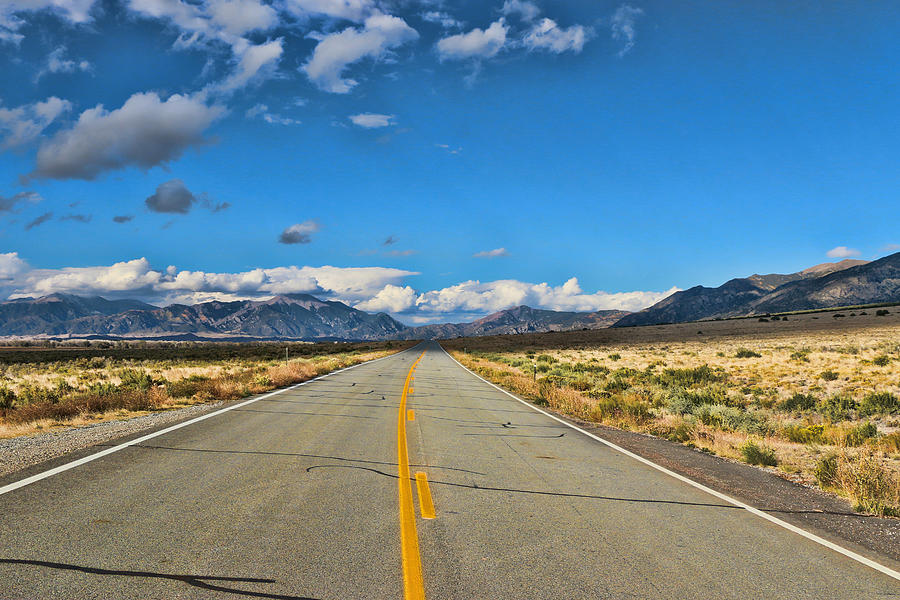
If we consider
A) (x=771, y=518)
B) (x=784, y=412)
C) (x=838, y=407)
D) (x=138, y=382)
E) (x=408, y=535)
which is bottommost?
(x=784, y=412)

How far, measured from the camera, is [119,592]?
3.58 meters

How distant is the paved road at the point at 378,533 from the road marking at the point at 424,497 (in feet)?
0.30

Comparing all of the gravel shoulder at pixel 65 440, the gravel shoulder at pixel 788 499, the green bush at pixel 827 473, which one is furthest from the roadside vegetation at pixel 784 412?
the gravel shoulder at pixel 65 440

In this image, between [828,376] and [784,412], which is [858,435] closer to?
[784,412]

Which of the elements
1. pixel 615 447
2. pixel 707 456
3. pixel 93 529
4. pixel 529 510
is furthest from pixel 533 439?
pixel 93 529

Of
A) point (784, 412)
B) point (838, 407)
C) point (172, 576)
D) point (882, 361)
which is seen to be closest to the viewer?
point (172, 576)

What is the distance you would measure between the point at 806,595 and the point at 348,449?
656 centimetres

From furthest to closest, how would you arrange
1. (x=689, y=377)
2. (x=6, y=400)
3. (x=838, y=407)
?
(x=689, y=377)
(x=838, y=407)
(x=6, y=400)

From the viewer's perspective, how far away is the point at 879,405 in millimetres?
16078

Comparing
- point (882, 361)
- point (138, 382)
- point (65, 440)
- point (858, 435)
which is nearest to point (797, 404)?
point (858, 435)

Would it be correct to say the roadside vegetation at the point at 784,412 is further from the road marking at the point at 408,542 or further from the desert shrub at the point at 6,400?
the desert shrub at the point at 6,400

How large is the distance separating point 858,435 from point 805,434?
1.02m

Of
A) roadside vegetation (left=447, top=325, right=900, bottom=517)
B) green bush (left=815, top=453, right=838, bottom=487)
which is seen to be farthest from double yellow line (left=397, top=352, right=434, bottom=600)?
green bush (left=815, top=453, right=838, bottom=487)

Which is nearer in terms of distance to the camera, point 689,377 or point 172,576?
point 172,576
